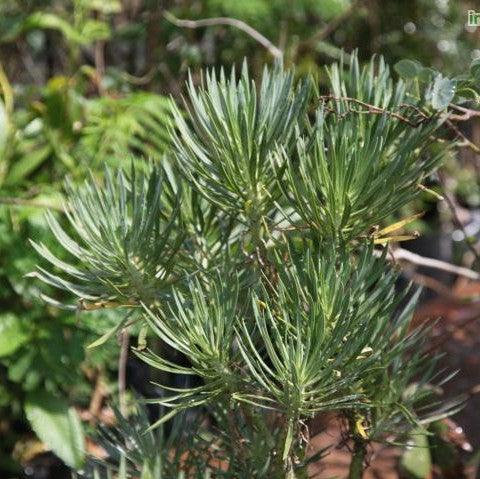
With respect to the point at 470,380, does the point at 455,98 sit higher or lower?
higher

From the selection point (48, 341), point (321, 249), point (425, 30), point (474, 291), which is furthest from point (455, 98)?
point (425, 30)

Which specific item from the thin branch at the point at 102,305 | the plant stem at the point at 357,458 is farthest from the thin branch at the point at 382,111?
the plant stem at the point at 357,458

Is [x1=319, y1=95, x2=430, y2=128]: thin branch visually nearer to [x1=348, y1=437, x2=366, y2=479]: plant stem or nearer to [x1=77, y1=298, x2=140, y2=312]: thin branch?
[x1=77, y1=298, x2=140, y2=312]: thin branch

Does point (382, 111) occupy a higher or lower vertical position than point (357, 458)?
higher

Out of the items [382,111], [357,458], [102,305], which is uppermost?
[382,111]

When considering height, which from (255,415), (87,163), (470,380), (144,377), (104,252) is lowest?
(144,377)

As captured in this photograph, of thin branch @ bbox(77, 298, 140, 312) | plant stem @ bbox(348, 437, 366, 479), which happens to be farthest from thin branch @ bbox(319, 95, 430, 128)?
plant stem @ bbox(348, 437, 366, 479)

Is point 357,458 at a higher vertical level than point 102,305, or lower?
lower

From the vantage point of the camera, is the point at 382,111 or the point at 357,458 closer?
the point at 382,111

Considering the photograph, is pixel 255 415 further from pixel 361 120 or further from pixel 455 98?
pixel 455 98
